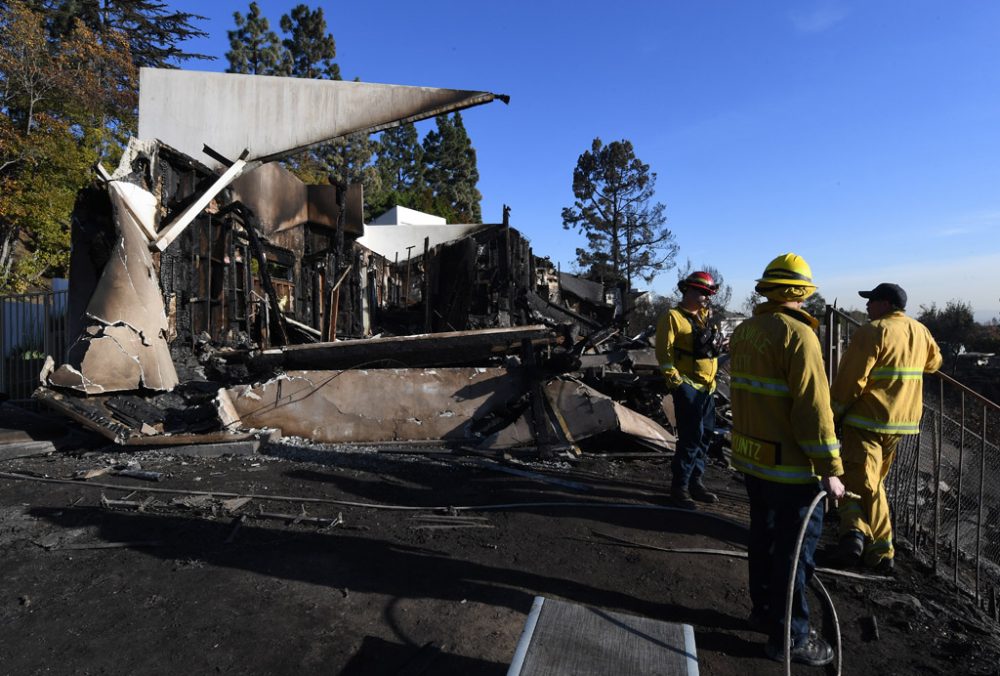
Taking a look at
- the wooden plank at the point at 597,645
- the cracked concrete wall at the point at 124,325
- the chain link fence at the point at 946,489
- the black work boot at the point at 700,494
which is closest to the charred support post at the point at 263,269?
the cracked concrete wall at the point at 124,325

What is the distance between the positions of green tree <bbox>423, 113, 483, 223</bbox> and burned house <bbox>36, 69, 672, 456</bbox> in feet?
120

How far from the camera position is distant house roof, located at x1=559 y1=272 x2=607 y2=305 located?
92.3 ft

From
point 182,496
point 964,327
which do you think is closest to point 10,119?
point 182,496

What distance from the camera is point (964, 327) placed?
86.7 ft

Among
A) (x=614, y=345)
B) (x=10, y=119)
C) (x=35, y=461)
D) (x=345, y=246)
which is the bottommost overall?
(x=35, y=461)

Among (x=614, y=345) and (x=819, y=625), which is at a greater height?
(x=614, y=345)

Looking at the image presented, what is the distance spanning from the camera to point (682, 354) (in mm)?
4348

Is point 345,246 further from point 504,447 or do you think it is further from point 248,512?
point 248,512

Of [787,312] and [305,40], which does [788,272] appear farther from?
[305,40]

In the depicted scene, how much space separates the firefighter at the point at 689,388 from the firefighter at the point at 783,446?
164 centimetres

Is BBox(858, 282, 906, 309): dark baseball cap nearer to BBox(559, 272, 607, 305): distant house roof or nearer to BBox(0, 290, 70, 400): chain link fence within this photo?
BBox(0, 290, 70, 400): chain link fence

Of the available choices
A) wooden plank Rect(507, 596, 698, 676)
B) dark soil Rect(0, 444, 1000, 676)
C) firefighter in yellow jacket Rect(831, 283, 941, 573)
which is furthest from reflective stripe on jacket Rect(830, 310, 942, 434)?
wooden plank Rect(507, 596, 698, 676)

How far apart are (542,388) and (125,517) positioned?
393cm

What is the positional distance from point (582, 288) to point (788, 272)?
26.4 m
